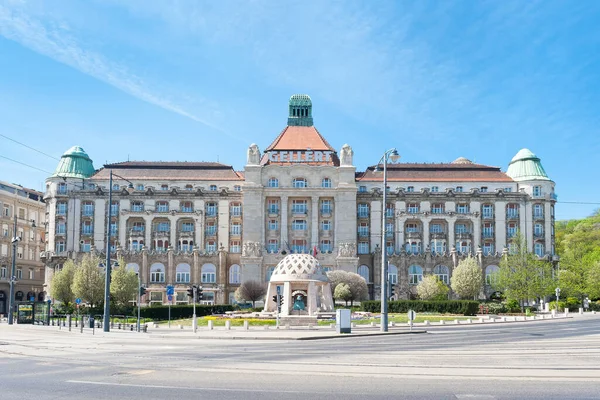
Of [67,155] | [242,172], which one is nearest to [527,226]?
[242,172]

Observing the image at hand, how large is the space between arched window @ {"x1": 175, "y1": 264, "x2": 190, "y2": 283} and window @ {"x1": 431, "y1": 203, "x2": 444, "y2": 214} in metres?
42.4

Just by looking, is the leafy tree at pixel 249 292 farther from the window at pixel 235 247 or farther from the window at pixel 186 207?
the window at pixel 186 207

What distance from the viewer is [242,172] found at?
11962cm

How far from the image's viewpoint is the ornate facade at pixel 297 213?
358 ft

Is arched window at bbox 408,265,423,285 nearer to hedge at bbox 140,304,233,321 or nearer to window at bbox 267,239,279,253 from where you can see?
window at bbox 267,239,279,253

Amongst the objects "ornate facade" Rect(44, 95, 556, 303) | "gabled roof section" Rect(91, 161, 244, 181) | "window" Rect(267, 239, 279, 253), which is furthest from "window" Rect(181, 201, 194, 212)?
"window" Rect(267, 239, 279, 253)

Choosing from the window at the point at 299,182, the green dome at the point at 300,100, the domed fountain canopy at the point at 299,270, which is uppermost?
the green dome at the point at 300,100

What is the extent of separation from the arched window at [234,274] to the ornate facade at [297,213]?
17cm

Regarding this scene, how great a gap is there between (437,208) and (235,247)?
3531 cm

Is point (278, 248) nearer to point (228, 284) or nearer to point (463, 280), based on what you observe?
point (228, 284)

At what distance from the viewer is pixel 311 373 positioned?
19391 mm

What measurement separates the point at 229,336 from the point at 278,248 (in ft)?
228

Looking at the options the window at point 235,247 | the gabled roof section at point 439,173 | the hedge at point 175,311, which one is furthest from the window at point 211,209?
the hedge at point 175,311

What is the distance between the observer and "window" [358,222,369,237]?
113125 mm
